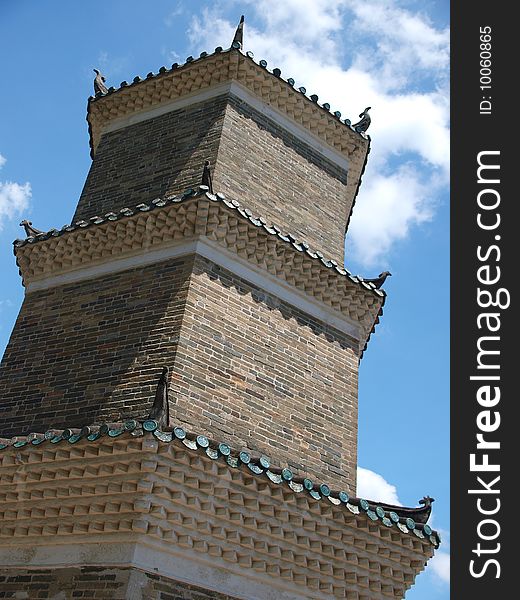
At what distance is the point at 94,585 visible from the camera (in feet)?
18.5

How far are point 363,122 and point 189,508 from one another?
7040 mm

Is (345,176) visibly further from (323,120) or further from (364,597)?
(364,597)

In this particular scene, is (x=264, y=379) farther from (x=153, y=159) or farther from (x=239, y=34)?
(x=239, y=34)

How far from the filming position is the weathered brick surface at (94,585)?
5547 mm

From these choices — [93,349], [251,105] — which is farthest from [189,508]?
[251,105]

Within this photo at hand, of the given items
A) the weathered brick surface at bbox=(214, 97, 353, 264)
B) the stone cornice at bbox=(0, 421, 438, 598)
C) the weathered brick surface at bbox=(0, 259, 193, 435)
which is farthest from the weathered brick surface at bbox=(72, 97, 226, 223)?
the stone cornice at bbox=(0, 421, 438, 598)

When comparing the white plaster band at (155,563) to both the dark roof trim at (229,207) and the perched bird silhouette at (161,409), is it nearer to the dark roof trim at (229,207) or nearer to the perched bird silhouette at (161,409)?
the perched bird silhouette at (161,409)

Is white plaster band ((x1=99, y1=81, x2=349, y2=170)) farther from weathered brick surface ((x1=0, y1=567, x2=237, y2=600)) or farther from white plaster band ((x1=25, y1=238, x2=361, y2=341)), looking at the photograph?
weathered brick surface ((x1=0, y1=567, x2=237, y2=600))

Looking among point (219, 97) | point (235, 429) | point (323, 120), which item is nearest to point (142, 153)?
→ point (219, 97)

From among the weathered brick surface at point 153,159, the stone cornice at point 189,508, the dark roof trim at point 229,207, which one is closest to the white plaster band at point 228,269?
the dark roof trim at point 229,207

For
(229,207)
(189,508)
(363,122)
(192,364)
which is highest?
(363,122)

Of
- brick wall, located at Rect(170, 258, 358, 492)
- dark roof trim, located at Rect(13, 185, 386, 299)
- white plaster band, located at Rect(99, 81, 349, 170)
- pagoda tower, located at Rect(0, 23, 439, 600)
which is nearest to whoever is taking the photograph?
pagoda tower, located at Rect(0, 23, 439, 600)

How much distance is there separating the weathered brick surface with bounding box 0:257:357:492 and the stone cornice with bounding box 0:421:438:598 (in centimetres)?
98

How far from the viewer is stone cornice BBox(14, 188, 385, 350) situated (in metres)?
7.94
